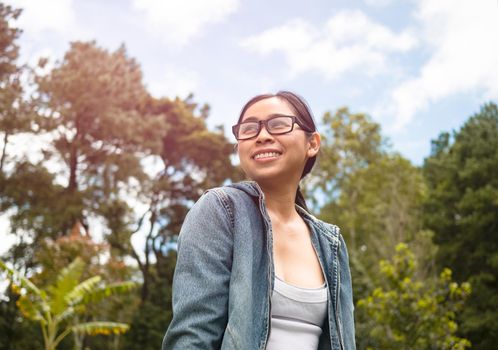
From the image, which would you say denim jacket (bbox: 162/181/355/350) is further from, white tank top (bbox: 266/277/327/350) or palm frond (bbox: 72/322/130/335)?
palm frond (bbox: 72/322/130/335)

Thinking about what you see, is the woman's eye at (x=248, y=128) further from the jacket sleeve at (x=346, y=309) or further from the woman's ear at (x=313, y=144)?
the jacket sleeve at (x=346, y=309)

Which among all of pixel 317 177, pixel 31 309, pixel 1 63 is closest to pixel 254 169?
pixel 31 309

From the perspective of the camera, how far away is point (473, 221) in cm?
2005

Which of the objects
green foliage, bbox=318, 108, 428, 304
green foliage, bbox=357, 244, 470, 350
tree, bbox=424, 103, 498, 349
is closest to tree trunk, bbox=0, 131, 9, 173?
green foliage, bbox=318, 108, 428, 304

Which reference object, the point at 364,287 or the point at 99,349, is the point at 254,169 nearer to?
the point at 364,287

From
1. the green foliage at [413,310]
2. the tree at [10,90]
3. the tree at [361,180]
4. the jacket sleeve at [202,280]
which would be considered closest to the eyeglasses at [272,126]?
the jacket sleeve at [202,280]

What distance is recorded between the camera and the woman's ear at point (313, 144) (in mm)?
1931

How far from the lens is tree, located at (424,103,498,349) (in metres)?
19.2

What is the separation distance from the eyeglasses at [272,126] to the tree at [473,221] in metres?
18.5

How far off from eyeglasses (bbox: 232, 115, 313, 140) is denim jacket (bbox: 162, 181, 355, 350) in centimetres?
17

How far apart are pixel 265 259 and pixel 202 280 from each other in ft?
0.85

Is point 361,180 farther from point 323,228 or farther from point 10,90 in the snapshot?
point 323,228

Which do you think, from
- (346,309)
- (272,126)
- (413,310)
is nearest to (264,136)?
(272,126)

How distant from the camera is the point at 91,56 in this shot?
2166 centimetres
